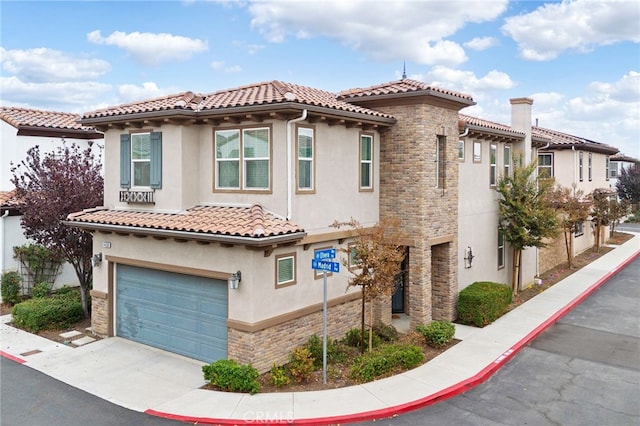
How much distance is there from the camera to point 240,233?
10.9m

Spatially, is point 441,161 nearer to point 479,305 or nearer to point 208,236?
point 479,305

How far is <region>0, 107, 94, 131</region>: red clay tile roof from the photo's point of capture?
21.5 meters

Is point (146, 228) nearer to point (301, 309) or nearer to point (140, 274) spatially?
point (140, 274)

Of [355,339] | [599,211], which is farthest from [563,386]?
[599,211]

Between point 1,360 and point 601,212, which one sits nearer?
point 1,360

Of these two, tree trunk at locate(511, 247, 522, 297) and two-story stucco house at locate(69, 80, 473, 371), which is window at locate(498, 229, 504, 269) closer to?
tree trunk at locate(511, 247, 522, 297)

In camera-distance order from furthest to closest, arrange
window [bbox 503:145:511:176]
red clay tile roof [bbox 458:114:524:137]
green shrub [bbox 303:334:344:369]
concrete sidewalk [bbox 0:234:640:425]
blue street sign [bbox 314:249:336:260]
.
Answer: window [bbox 503:145:511:176] < red clay tile roof [bbox 458:114:524:137] < green shrub [bbox 303:334:344:369] < blue street sign [bbox 314:249:336:260] < concrete sidewalk [bbox 0:234:640:425]

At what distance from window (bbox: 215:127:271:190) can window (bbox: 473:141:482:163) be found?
8945 mm

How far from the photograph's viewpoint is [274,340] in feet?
39.1

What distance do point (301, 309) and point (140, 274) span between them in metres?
4.90

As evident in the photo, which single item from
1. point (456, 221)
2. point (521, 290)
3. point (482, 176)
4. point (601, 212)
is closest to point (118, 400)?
point (456, 221)

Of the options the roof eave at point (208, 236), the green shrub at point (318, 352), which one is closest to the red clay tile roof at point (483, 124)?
the roof eave at point (208, 236)

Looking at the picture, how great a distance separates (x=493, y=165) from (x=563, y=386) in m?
10.3

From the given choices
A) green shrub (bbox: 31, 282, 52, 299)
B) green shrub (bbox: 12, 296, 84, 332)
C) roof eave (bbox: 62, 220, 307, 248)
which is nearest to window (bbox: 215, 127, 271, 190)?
roof eave (bbox: 62, 220, 307, 248)
